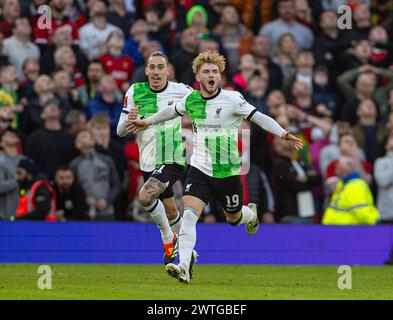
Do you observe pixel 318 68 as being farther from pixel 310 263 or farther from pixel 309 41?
pixel 310 263

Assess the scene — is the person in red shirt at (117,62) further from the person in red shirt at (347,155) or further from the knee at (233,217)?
the knee at (233,217)

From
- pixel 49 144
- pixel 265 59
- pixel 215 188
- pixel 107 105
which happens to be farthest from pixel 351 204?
pixel 215 188

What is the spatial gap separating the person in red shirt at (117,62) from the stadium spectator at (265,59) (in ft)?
8.79

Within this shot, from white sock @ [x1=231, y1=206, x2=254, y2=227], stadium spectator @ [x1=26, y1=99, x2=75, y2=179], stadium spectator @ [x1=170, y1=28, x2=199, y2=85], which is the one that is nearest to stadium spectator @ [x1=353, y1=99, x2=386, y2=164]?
stadium spectator @ [x1=170, y1=28, x2=199, y2=85]

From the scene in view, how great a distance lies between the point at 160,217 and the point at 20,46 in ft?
21.7

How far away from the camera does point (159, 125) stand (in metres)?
17.2

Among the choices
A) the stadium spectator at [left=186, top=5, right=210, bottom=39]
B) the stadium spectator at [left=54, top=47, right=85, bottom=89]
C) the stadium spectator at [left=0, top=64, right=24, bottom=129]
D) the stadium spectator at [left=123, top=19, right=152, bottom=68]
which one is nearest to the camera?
the stadium spectator at [left=0, top=64, right=24, bottom=129]

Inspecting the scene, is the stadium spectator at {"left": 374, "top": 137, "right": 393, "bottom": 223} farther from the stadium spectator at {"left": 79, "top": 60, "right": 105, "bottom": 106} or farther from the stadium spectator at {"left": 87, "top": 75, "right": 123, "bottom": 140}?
the stadium spectator at {"left": 79, "top": 60, "right": 105, "bottom": 106}

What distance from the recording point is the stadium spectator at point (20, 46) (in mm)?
22016

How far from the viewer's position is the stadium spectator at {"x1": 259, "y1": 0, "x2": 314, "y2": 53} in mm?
24688

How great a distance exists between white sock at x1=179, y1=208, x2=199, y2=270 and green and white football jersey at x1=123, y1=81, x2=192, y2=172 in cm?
175

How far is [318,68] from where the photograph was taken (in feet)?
78.0

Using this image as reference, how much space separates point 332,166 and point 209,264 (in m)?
3.05
